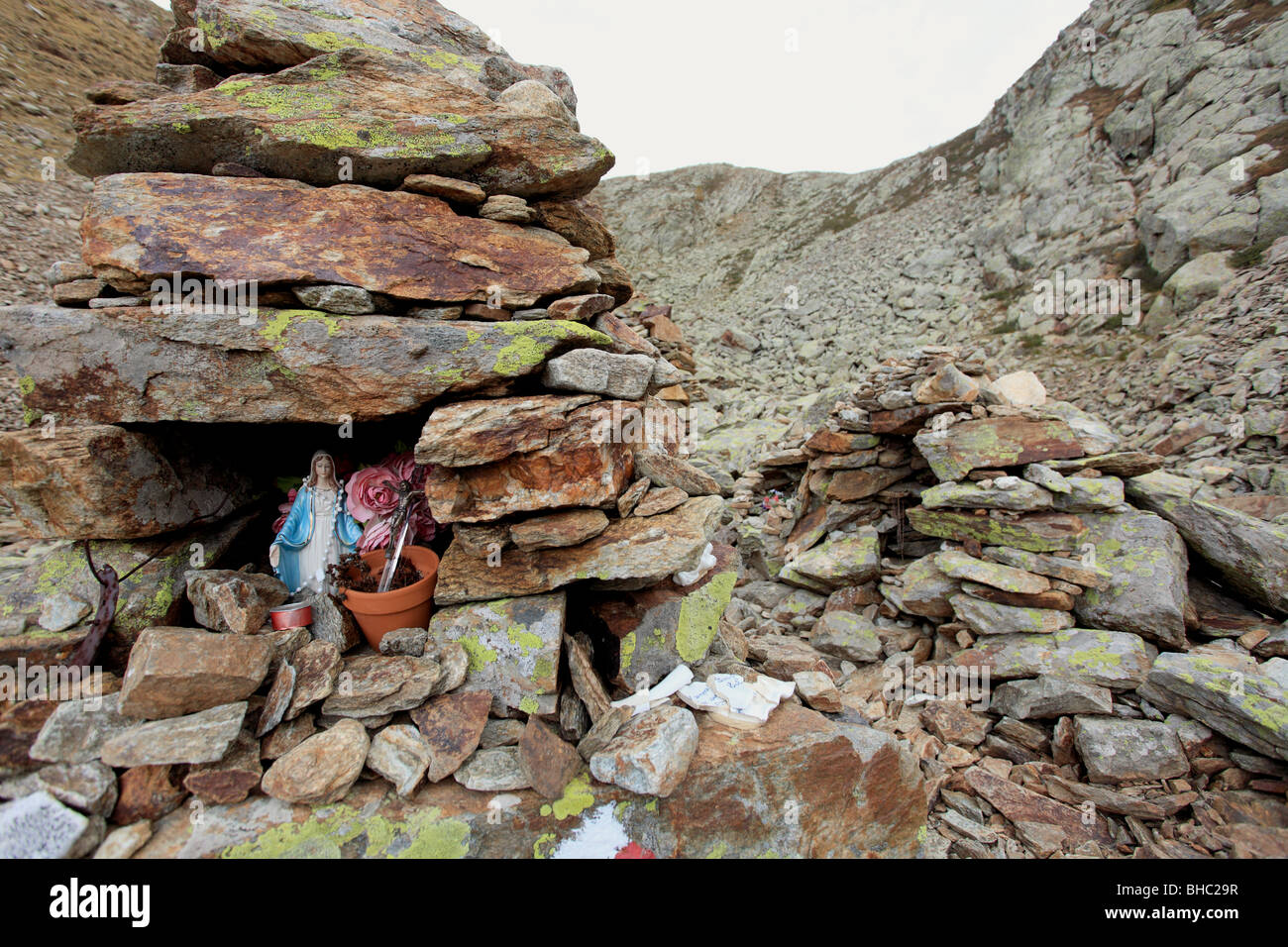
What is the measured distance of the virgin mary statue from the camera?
5250mm

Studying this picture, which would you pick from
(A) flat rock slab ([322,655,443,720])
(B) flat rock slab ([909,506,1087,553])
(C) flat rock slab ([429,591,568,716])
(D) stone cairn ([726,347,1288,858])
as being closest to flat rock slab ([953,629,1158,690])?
(D) stone cairn ([726,347,1288,858])

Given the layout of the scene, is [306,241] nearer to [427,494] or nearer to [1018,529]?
[427,494]

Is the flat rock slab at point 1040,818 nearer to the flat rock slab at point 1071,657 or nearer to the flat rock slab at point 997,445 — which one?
the flat rock slab at point 1071,657

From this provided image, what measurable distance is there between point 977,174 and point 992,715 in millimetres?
36292

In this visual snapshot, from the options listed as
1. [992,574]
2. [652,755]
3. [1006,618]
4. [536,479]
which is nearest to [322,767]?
[652,755]

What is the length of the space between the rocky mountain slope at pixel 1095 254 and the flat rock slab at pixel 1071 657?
20.2 feet

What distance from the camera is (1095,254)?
19516 mm

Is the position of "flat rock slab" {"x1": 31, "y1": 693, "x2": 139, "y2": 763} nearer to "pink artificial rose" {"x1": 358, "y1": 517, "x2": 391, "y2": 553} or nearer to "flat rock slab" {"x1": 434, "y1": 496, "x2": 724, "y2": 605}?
"pink artificial rose" {"x1": 358, "y1": 517, "x2": 391, "y2": 553}

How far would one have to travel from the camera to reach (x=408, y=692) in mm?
4070

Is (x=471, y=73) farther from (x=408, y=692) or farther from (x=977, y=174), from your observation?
(x=977, y=174)

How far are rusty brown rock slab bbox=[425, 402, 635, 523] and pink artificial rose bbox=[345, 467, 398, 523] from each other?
128cm

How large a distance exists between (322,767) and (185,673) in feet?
3.80
